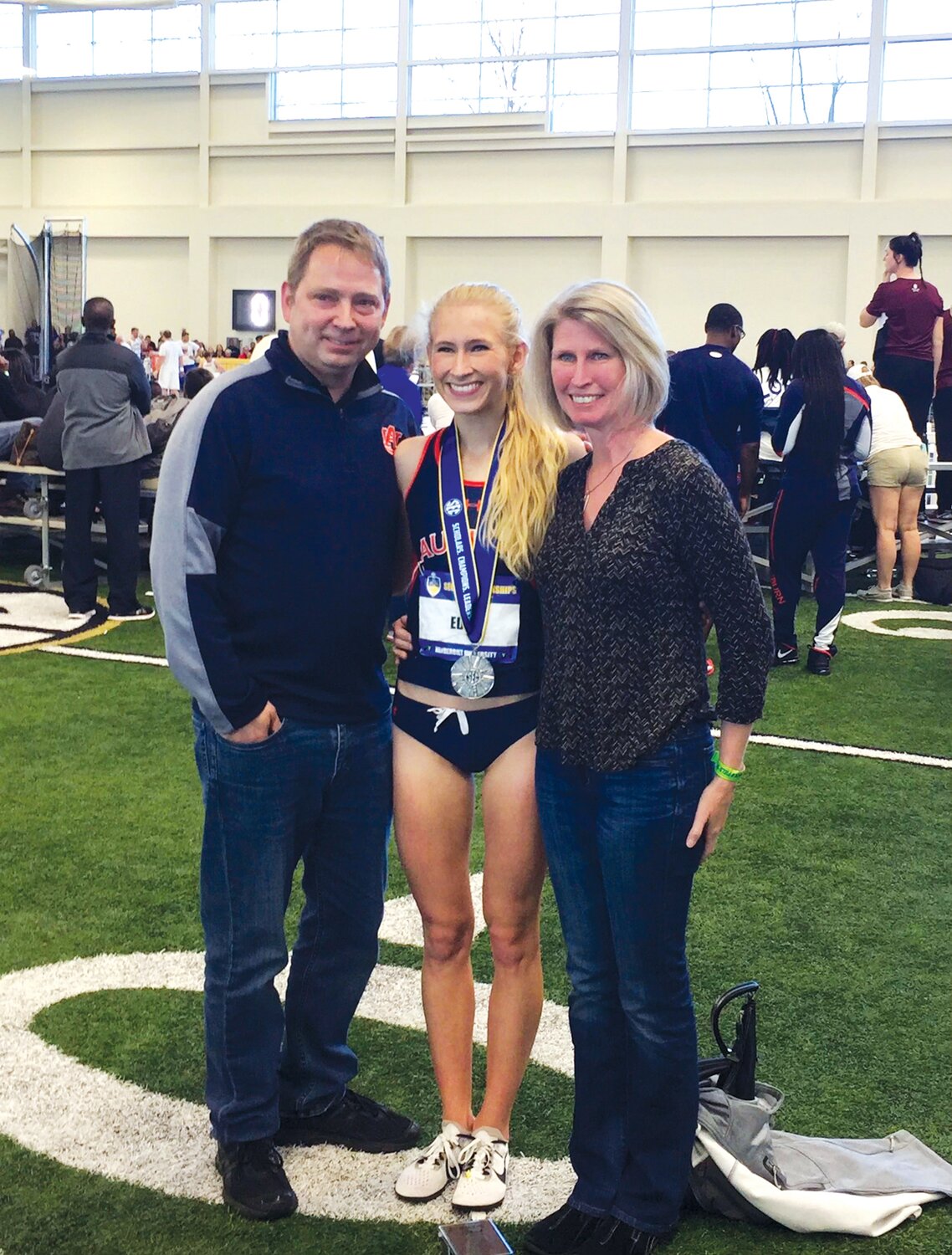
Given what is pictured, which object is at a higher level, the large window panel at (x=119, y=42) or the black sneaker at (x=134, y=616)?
the large window panel at (x=119, y=42)

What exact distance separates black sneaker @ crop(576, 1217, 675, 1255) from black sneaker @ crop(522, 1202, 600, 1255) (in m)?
0.01

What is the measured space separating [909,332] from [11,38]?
25913mm

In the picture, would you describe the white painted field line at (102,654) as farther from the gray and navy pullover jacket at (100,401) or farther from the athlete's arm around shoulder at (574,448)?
the athlete's arm around shoulder at (574,448)

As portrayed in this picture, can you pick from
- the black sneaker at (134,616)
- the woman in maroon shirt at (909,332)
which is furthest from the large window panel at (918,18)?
the black sneaker at (134,616)

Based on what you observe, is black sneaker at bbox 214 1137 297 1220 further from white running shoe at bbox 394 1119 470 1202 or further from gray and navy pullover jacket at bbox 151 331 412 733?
gray and navy pullover jacket at bbox 151 331 412 733

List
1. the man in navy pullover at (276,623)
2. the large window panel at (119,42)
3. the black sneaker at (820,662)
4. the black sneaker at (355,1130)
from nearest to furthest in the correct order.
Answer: the man in navy pullover at (276,623)
the black sneaker at (355,1130)
the black sneaker at (820,662)
the large window panel at (119,42)

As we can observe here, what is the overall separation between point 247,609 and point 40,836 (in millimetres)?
2412

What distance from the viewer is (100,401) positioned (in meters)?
8.43

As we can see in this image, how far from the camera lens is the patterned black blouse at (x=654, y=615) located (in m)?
2.35

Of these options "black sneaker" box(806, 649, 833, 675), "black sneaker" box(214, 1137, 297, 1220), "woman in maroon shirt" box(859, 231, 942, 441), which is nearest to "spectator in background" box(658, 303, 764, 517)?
"black sneaker" box(806, 649, 833, 675)

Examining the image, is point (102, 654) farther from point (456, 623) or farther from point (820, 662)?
point (456, 623)

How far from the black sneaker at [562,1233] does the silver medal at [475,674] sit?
950 mm

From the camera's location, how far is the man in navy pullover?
2562 millimetres

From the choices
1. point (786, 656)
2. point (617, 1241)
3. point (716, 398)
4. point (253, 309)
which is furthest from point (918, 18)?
point (617, 1241)
